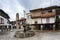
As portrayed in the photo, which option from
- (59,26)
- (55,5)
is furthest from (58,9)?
Result: (59,26)

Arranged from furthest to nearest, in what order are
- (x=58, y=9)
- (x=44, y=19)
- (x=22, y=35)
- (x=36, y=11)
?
(x=36, y=11)
(x=44, y=19)
(x=58, y=9)
(x=22, y=35)

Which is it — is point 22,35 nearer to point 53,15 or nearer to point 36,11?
point 53,15

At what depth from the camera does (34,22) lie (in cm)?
4328

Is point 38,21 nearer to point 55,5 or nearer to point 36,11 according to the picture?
point 36,11

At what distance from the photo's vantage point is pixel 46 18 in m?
39.9

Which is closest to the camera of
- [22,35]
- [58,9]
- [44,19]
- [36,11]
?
[22,35]

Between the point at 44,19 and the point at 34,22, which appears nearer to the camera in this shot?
the point at 44,19

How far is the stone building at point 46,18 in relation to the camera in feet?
124

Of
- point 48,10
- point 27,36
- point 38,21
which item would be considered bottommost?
point 27,36

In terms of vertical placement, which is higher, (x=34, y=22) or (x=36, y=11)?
(x=36, y=11)

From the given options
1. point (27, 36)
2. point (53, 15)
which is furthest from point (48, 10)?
point (27, 36)

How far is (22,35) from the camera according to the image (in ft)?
80.3

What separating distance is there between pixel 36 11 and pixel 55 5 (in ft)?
23.6

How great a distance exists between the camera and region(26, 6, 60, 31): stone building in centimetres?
3781
